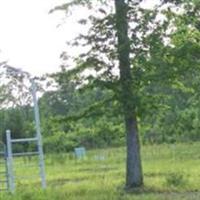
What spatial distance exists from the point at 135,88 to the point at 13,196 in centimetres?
822

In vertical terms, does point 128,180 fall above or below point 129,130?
below

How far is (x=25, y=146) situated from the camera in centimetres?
5047

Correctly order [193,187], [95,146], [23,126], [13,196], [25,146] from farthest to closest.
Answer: [95,146], [23,126], [25,146], [193,187], [13,196]

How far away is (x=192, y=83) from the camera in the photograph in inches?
930

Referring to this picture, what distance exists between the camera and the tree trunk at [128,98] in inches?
856

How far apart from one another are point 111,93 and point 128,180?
2741mm

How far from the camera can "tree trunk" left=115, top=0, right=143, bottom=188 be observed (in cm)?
2175

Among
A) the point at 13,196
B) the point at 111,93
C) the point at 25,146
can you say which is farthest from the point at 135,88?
the point at 25,146

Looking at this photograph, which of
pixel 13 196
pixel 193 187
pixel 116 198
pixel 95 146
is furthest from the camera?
pixel 95 146

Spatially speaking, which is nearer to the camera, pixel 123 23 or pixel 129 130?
pixel 123 23

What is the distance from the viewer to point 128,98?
877 inches

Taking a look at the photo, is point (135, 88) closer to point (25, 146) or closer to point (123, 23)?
point (123, 23)

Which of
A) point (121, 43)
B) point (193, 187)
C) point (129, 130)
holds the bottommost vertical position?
point (193, 187)

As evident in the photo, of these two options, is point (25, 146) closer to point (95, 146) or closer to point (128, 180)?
point (95, 146)
